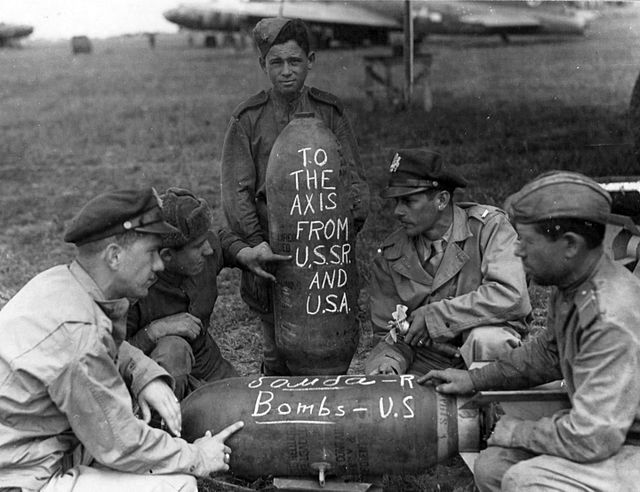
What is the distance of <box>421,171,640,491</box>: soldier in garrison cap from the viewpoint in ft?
11.2

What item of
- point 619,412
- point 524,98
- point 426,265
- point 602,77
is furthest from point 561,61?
point 619,412

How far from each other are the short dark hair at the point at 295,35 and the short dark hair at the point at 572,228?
2359 mm

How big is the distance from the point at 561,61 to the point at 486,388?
2194 centimetres

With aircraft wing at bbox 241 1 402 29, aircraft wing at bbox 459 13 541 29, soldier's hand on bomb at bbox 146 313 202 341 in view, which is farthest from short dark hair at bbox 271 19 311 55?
aircraft wing at bbox 459 13 541 29

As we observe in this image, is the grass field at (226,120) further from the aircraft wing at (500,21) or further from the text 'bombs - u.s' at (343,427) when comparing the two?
the text 'bombs - u.s' at (343,427)

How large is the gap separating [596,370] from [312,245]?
192cm

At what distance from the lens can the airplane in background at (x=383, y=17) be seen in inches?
1022

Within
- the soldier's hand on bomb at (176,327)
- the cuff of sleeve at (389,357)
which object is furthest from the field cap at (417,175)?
the soldier's hand on bomb at (176,327)

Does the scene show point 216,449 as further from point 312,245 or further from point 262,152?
point 262,152

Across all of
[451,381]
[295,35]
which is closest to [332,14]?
[295,35]

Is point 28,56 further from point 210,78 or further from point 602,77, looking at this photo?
point 602,77

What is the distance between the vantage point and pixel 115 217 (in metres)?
3.70

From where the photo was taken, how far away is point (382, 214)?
32.6ft

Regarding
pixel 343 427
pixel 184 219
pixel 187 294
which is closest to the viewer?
pixel 343 427
